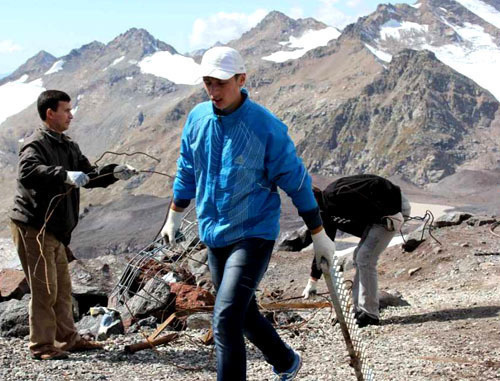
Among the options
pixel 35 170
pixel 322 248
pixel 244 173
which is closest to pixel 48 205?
pixel 35 170

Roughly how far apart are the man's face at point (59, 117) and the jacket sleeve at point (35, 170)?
285 millimetres

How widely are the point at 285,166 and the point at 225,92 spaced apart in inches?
22.2

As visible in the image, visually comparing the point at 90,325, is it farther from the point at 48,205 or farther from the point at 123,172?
the point at 123,172

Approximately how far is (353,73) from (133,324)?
6482 inches

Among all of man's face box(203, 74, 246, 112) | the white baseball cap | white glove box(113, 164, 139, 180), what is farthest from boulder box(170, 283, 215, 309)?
the white baseball cap

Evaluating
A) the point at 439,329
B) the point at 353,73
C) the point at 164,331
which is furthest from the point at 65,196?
the point at 353,73

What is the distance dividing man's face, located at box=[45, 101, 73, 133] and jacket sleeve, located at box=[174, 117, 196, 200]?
183 centimetres

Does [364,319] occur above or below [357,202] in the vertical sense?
below

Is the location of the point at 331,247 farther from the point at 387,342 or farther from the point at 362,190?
the point at 362,190

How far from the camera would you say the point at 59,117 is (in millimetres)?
6215

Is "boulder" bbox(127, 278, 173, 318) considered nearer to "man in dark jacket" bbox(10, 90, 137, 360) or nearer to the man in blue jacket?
"man in dark jacket" bbox(10, 90, 137, 360)

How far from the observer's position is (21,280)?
34.3ft

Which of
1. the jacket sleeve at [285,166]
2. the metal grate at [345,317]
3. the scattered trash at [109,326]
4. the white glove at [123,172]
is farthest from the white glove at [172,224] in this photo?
the scattered trash at [109,326]

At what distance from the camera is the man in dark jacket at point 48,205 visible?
237 inches
